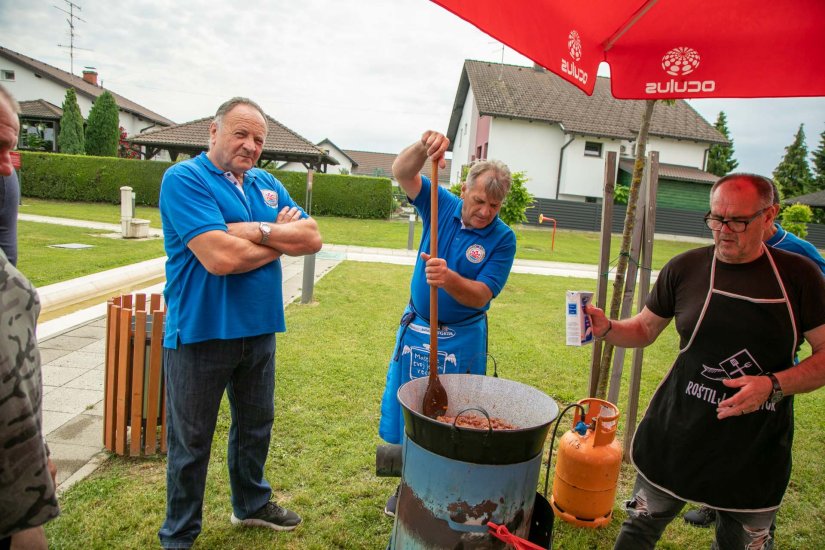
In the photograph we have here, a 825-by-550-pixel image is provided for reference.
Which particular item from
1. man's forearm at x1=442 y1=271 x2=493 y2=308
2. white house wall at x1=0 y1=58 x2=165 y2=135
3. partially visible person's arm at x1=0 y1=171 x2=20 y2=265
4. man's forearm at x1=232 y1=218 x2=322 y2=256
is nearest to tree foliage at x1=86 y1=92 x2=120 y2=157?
white house wall at x1=0 y1=58 x2=165 y2=135

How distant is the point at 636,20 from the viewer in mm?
2611

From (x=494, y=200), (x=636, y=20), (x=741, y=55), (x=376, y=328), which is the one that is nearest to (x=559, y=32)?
(x=636, y=20)

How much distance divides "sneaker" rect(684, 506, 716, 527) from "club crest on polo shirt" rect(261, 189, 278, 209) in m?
3.02

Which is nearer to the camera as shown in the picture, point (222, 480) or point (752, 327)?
point (752, 327)

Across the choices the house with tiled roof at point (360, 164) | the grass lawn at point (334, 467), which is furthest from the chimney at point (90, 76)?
the grass lawn at point (334, 467)

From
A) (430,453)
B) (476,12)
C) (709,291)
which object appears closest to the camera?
(476,12)

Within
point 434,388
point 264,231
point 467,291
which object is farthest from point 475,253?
point 264,231

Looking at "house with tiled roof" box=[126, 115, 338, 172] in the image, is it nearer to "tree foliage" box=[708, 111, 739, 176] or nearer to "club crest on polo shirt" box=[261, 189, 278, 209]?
"club crest on polo shirt" box=[261, 189, 278, 209]

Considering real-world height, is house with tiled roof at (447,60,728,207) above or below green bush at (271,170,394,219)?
above

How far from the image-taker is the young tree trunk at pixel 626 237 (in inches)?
129

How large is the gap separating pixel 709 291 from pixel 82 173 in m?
26.0

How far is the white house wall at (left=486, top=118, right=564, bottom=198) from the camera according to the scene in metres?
26.1

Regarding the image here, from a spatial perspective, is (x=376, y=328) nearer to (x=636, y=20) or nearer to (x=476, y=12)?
(x=636, y=20)

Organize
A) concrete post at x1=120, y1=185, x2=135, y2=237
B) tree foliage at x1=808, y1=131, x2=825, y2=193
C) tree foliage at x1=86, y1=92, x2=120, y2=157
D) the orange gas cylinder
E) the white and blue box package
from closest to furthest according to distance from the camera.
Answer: the white and blue box package, the orange gas cylinder, concrete post at x1=120, y1=185, x2=135, y2=237, tree foliage at x1=86, y1=92, x2=120, y2=157, tree foliage at x1=808, y1=131, x2=825, y2=193
